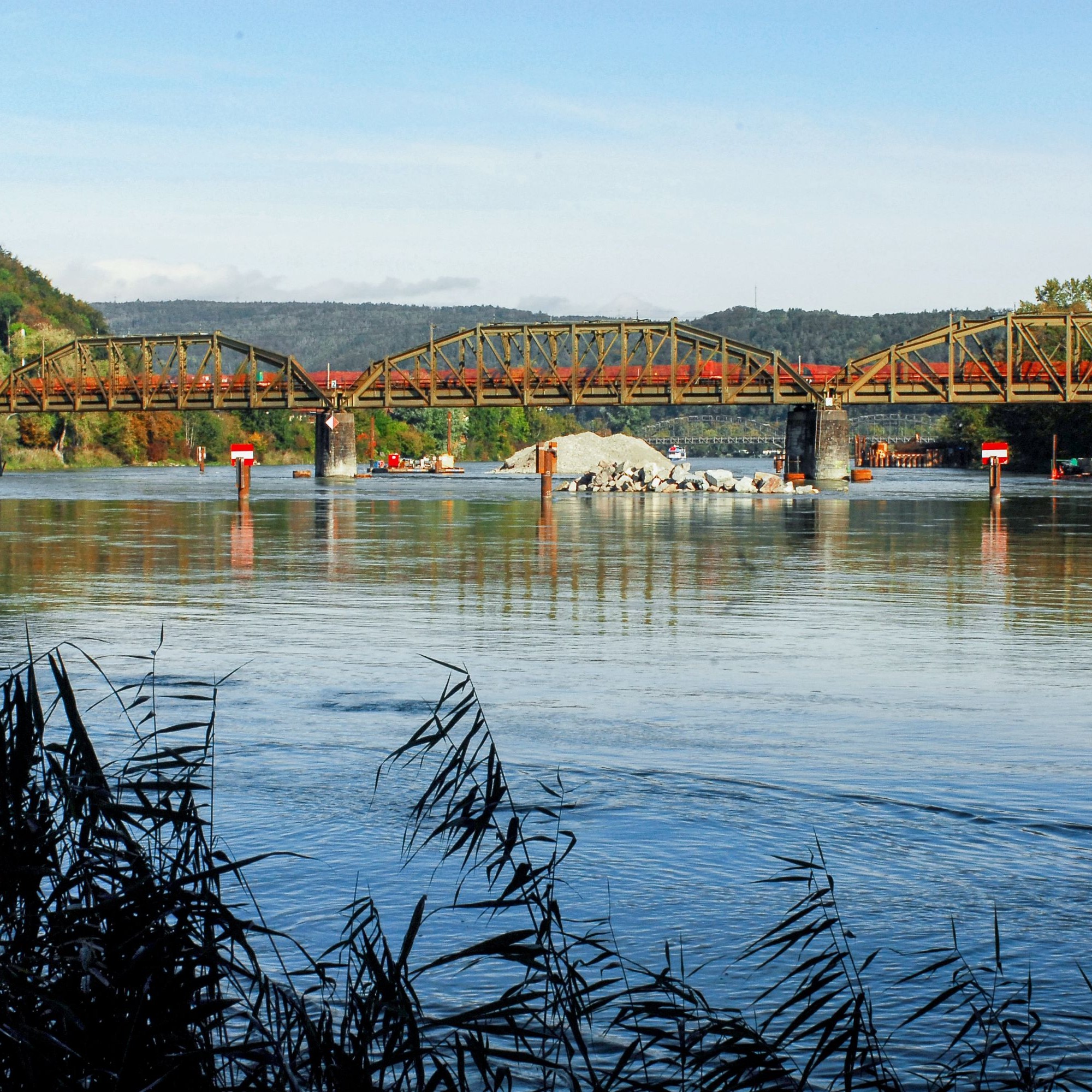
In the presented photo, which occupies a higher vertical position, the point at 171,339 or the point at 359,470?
the point at 171,339

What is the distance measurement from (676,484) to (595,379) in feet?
99.1

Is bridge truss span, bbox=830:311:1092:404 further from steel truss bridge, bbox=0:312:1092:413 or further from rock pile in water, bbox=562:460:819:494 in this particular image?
rock pile in water, bbox=562:460:819:494

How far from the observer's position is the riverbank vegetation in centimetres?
475

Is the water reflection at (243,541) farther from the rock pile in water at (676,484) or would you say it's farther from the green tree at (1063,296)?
the green tree at (1063,296)

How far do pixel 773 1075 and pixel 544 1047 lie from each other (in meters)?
1.04

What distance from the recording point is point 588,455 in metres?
164

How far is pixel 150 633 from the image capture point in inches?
677

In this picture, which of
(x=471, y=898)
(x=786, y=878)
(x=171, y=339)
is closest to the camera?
(x=786, y=878)

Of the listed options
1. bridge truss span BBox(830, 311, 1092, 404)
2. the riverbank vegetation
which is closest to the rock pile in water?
bridge truss span BBox(830, 311, 1092, 404)

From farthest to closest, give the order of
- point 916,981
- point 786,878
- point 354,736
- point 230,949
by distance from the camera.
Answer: point 354,736 < point 916,981 < point 786,878 < point 230,949

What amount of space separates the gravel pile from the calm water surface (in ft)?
405

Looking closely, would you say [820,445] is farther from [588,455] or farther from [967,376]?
[588,455]

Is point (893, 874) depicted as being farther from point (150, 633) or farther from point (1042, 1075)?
point (150, 633)

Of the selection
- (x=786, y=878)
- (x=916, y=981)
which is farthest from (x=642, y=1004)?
(x=916, y=981)
